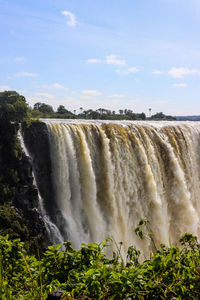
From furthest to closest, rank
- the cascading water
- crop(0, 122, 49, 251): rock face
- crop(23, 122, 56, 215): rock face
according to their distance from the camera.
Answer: crop(23, 122, 56, 215): rock face, the cascading water, crop(0, 122, 49, 251): rock face

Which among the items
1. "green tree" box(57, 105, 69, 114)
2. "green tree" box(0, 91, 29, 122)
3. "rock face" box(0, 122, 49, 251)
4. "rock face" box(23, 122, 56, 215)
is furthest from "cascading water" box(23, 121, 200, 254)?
"green tree" box(57, 105, 69, 114)

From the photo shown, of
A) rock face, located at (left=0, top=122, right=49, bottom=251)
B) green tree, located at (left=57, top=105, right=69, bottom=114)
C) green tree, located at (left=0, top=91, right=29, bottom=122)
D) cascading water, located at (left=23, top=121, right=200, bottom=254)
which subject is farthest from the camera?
green tree, located at (left=57, top=105, right=69, bottom=114)

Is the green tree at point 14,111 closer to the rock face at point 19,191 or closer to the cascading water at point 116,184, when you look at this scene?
the rock face at point 19,191

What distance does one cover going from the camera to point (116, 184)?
16484 mm

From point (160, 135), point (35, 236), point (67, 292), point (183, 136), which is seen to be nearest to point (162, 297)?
point (67, 292)

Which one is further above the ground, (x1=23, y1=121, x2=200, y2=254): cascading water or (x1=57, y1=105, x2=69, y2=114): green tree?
(x1=57, y1=105, x2=69, y2=114): green tree

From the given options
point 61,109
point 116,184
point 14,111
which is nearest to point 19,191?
point 14,111

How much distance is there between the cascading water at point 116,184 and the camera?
51.1 feet

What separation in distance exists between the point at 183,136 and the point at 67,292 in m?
21.1

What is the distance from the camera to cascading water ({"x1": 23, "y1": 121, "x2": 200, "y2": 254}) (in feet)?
51.1

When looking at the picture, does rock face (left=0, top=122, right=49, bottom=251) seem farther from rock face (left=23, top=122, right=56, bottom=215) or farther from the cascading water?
the cascading water

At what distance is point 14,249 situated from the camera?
326 cm

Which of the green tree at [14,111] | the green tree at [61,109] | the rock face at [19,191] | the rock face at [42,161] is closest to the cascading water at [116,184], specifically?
the rock face at [42,161]

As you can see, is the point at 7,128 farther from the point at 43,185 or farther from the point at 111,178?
the point at 111,178
